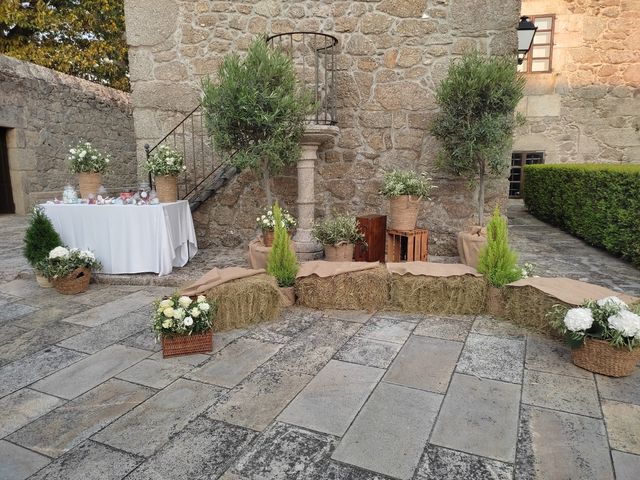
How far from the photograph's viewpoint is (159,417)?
2074 millimetres

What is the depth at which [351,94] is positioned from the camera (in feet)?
17.2

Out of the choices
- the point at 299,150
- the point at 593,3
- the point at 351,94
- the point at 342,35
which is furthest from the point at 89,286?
the point at 593,3

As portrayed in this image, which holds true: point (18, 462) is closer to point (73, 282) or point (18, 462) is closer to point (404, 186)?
point (73, 282)

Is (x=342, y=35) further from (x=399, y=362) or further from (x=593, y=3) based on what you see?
(x=593, y=3)

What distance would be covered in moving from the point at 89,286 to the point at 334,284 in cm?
251

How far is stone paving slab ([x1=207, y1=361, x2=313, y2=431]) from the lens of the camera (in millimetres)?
2062

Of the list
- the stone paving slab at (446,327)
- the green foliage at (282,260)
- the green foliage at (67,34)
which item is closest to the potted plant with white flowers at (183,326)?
the green foliage at (282,260)

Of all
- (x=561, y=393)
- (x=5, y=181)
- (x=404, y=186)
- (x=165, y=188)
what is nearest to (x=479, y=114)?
(x=404, y=186)

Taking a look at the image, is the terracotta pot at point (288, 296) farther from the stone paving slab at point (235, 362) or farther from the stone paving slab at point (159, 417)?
the stone paving slab at point (159, 417)

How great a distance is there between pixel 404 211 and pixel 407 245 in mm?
351

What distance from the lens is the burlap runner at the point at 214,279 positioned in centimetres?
311

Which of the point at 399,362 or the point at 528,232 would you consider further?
the point at 528,232

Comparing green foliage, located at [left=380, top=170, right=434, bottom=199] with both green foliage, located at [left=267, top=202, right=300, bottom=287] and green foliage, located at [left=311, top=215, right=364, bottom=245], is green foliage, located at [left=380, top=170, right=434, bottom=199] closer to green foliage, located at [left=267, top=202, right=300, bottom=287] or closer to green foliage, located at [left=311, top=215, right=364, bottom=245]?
green foliage, located at [left=311, top=215, right=364, bottom=245]

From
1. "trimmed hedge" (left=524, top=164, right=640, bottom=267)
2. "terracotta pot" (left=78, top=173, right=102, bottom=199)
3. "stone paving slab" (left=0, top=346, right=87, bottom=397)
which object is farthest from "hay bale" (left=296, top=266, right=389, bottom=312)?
"trimmed hedge" (left=524, top=164, right=640, bottom=267)
